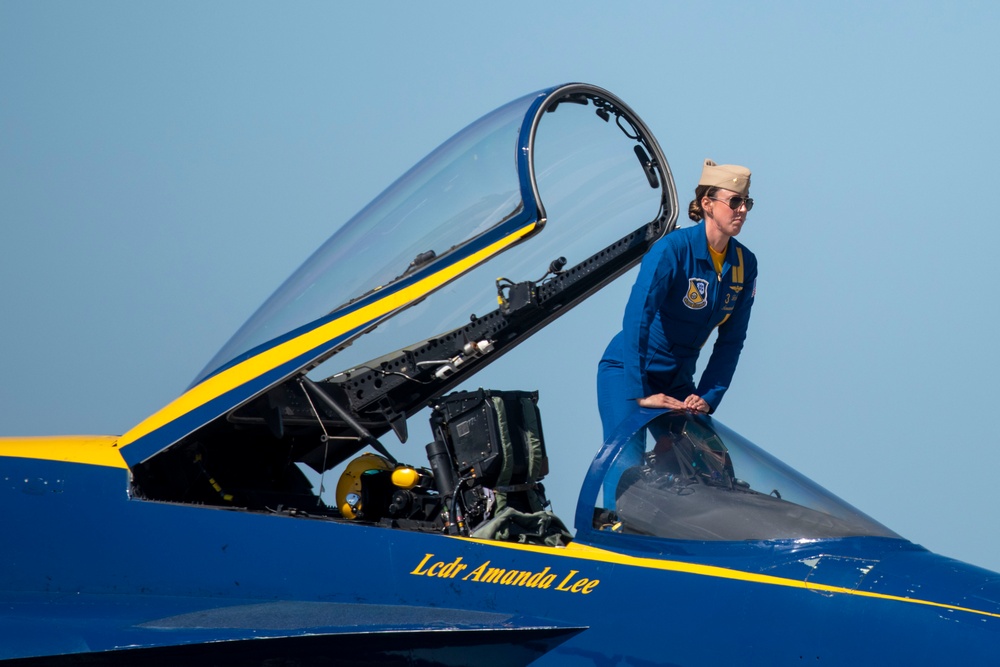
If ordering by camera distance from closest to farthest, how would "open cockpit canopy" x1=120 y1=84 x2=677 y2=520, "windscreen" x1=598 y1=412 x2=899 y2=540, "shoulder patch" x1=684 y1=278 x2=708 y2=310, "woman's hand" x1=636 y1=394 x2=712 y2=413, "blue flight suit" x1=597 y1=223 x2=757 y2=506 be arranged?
"windscreen" x1=598 y1=412 x2=899 y2=540 → "woman's hand" x1=636 y1=394 x2=712 y2=413 → "open cockpit canopy" x1=120 y1=84 x2=677 y2=520 → "blue flight suit" x1=597 y1=223 x2=757 y2=506 → "shoulder patch" x1=684 y1=278 x2=708 y2=310

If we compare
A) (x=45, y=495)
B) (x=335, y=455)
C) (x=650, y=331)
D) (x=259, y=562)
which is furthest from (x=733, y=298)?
(x=45, y=495)

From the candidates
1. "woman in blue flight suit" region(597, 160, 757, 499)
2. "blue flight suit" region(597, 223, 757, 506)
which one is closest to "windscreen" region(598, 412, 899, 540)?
"woman in blue flight suit" region(597, 160, 757, 499)

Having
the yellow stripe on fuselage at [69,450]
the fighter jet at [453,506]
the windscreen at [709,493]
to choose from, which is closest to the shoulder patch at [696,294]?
the fighter jet at [453,506]

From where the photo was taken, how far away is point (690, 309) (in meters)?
5.25

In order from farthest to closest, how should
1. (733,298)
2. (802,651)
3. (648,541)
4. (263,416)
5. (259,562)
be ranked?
(733,298) → (263,416) → (259,562) → (648,541) → (802,651)

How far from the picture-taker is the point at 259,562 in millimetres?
4453

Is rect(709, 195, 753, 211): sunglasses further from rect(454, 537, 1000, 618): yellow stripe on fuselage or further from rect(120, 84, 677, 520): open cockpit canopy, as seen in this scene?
rect(454, 537, 1000, 618): yellow stripe on fuselage

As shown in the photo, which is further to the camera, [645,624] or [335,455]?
[335,455]

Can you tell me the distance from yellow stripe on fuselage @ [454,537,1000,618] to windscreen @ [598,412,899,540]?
0.13m

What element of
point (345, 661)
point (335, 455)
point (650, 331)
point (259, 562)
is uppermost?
point (650, 331)

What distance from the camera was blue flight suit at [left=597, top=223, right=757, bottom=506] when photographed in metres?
4.99

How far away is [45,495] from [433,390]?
5.68 feet

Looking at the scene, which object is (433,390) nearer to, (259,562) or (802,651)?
(259,562)

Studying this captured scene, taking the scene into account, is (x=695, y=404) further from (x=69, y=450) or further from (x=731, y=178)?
(x=69, y=450)
